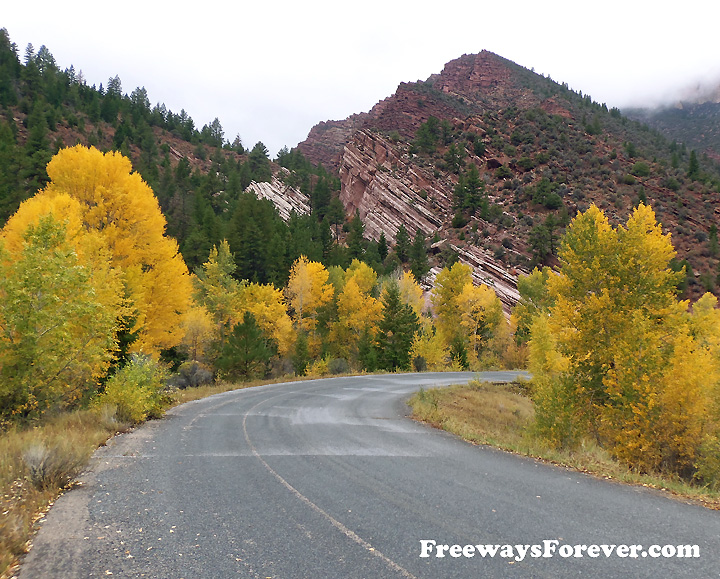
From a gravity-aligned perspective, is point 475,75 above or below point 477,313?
above

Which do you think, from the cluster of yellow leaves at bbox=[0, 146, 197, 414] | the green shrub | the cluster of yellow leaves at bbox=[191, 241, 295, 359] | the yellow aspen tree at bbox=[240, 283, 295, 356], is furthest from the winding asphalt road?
the yellow aspen tree at bbox=[240, 283, 295, 356]

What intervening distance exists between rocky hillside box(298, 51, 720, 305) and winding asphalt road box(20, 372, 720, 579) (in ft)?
188

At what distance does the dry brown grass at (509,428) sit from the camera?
7848 mm

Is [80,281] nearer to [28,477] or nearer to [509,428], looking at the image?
[28,477]

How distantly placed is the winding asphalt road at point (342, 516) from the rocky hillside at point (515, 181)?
57.3m

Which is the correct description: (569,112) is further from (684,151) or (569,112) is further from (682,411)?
(682,411)

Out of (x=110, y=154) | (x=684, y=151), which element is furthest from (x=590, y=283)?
(x=684, y=151)

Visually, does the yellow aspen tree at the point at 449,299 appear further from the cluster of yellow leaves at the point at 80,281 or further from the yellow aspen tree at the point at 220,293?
the cluster of yellow leaves at the point at 80,281

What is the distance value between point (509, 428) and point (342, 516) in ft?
53.6

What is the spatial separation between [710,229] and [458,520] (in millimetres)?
90670

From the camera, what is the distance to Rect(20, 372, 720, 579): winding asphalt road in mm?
4207

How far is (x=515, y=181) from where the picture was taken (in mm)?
87000

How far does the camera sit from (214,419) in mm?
13969

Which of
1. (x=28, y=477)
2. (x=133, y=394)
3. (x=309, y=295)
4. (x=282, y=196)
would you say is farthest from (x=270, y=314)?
(x=282, y=196)
